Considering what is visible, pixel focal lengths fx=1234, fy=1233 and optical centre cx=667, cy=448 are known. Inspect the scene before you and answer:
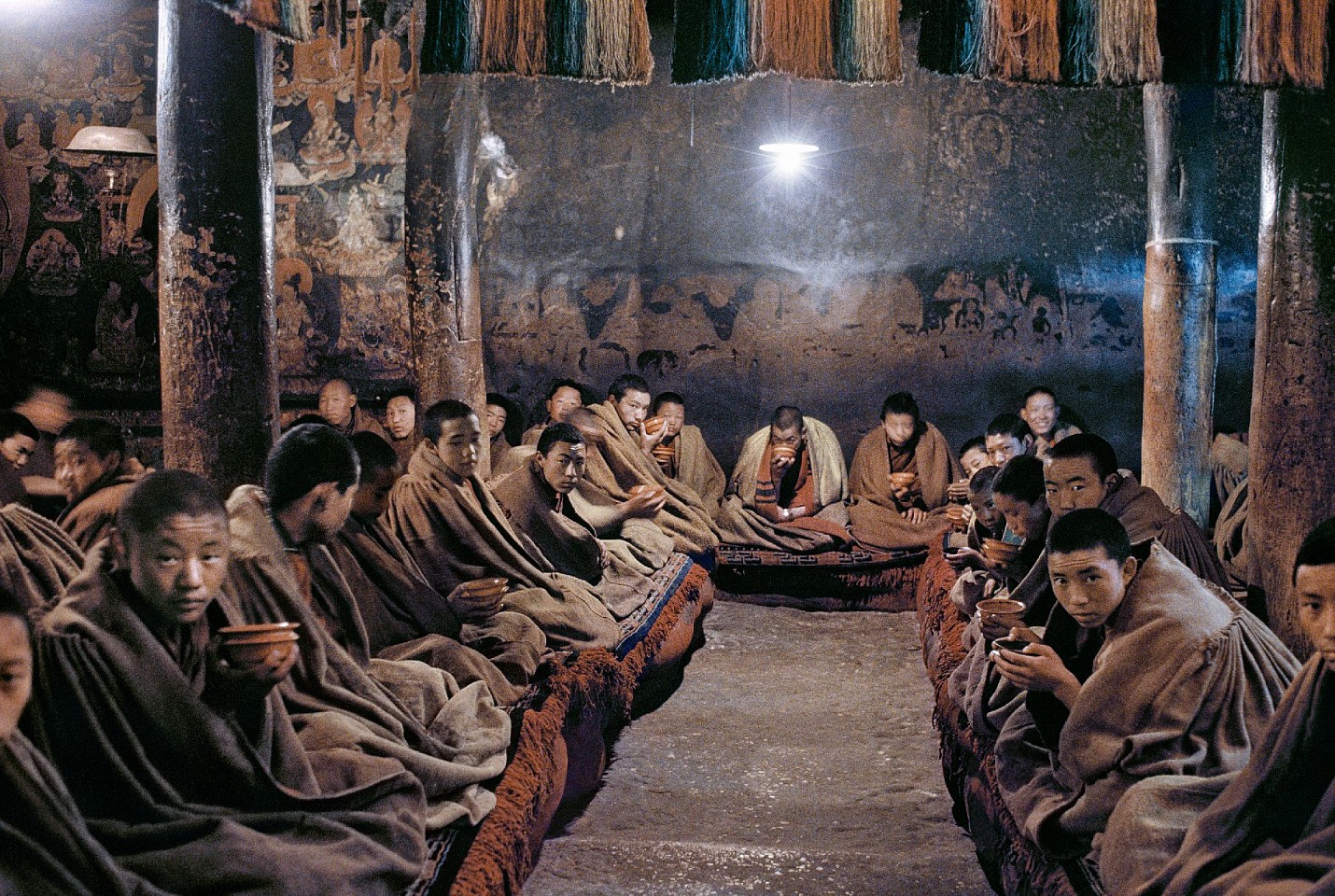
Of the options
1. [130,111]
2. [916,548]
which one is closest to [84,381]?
[130,111]

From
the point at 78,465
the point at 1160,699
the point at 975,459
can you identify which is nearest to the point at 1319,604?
the point at 1160,699

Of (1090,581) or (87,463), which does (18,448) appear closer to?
(87,463)

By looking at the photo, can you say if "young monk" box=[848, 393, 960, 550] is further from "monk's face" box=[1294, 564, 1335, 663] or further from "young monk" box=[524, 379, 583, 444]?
"monk's face" box=[1294, 564, 1335, 663]

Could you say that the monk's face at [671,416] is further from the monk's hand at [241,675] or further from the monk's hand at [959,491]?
the monk's hand at [241,675]

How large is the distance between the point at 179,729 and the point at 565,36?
3.21 m

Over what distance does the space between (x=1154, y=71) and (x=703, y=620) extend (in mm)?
4917

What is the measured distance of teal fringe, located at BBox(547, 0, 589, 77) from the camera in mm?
4824

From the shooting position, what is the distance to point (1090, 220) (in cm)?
1168

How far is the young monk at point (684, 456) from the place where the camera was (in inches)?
410

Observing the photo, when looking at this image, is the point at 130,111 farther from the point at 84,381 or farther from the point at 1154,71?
the point at 1154,71

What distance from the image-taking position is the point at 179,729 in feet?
8.57

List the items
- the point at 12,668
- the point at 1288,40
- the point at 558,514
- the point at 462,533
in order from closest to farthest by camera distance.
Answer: the point at 12,668 < the point at 1288,40 < the point at 462,533 < the point at 558,514

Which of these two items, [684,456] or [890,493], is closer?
[890,493]

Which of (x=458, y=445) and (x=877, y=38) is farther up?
(x=877, y=38)
